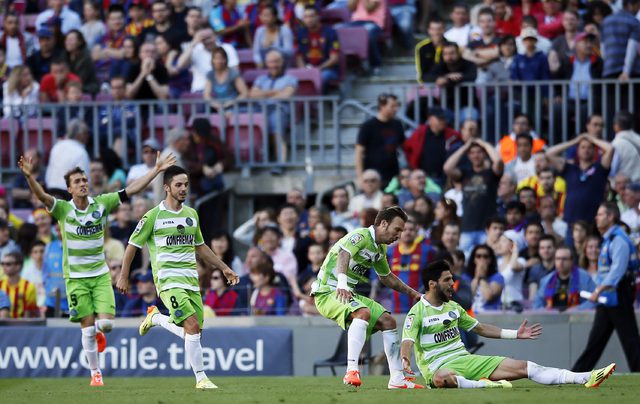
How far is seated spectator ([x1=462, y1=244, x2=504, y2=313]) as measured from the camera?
1920 centimetres

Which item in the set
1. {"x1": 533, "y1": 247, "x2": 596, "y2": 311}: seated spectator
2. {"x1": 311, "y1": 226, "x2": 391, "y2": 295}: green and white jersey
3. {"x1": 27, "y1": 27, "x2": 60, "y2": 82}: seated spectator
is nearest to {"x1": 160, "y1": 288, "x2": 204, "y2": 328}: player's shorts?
{"x1": 311, "y1": 226, "x2": 391, "y2": 295}: green and white jersey

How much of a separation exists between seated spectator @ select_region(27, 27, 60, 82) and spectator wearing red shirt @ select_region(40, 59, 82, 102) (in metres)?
0.79

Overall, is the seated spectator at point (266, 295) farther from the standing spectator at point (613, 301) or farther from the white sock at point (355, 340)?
the white sock at point (355, 340)

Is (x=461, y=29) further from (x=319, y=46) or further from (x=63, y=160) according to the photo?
(x=63, y=160)

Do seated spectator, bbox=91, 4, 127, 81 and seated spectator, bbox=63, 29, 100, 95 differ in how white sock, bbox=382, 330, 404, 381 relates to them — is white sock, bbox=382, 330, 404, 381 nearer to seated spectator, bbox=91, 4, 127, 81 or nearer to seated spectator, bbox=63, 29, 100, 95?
seated spectator, bbox=63, 29, 100, 95

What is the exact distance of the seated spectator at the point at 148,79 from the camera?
950 inches

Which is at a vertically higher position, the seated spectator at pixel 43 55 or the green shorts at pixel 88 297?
the seated spectator at pixel 43 55

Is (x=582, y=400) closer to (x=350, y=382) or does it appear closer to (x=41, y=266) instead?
(x=350, y=382)

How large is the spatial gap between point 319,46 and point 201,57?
185 cm

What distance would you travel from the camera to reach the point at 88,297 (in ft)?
55.0

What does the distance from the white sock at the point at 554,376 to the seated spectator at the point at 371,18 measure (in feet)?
38.4

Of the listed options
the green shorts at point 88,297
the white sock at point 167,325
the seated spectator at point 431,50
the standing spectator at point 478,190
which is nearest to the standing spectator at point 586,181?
the standing spectator at point 478,190

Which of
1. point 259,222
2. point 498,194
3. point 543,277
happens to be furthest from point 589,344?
point 259,222

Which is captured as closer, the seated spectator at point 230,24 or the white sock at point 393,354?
the white sock at point 393,354
